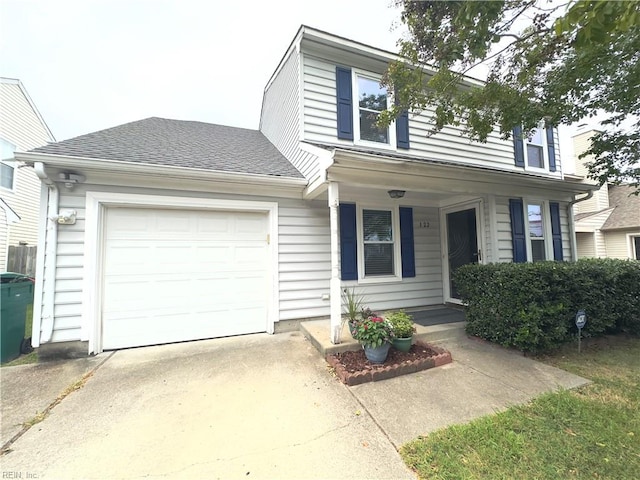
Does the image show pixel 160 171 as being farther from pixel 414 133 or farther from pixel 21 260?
pixel 21 260

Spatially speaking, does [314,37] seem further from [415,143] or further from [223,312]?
[223,312]

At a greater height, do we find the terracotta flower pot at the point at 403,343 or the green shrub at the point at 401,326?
the green shrub at the point at 401,326

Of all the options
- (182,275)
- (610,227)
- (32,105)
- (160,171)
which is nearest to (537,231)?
(182,275)

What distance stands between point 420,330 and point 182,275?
400 cm

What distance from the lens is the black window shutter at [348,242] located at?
5129 millimetres

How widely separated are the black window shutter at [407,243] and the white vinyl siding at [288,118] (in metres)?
2.33

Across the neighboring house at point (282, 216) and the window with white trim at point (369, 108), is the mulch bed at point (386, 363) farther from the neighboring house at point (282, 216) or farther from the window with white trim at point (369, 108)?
the window with white trim at point (369, 108)

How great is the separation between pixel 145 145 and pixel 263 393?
4.52m

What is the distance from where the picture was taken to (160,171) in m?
3.99

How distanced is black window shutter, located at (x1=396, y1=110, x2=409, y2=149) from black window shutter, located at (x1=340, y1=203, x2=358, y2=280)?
185 cm

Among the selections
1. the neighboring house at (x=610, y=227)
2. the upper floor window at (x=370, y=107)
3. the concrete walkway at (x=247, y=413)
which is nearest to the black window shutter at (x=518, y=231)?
the concrete walkway at (x=247, y=413)

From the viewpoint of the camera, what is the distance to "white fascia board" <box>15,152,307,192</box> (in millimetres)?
3539

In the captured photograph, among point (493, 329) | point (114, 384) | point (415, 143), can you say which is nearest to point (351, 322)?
point (493, 329)

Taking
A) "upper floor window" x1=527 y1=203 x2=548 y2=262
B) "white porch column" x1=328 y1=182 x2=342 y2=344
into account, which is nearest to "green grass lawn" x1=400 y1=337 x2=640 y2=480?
"white porch column" x1=328 y1=182 x2=342 y2=344
